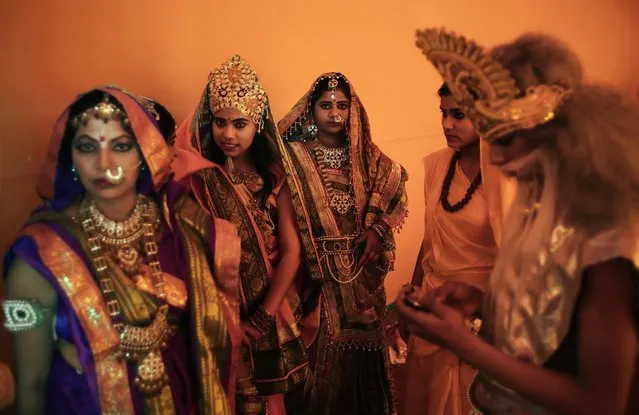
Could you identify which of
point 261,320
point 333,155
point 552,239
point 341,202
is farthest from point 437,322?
point 333,155

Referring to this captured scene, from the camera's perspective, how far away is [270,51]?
96.0 inches

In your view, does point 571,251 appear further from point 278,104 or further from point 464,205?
point 278,104

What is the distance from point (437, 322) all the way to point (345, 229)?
3.28 ft

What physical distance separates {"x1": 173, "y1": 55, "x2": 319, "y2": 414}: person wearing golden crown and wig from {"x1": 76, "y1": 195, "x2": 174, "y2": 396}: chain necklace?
1.38 ft

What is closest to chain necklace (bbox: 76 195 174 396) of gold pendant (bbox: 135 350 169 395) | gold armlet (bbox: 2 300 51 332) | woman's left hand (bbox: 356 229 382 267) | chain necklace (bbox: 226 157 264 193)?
gold pendant (bbox: 135 350 169 395)

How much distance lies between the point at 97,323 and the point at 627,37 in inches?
164

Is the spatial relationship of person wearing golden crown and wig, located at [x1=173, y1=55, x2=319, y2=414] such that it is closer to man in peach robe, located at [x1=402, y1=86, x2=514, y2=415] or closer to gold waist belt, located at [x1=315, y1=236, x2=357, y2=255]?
gold waist belt, located at [x1=315, y1=236, x2=357, y2=255]

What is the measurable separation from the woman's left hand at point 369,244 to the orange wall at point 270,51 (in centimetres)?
85

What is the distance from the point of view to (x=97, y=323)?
1.22 m

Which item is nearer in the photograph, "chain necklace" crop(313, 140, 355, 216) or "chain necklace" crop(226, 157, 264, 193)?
"chain necklace" crop(226, 157, 264, 193)

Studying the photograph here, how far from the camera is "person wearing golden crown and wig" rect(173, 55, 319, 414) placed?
71.2 inches

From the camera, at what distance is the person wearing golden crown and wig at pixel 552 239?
92 centimetres

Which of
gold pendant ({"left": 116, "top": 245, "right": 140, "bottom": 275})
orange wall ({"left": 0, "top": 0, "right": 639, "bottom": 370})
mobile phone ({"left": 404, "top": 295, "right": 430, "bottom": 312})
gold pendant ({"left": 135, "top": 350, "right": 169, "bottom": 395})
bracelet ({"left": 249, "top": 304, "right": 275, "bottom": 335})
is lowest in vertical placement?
bracelet ({"left": 249, "top": 304, "right": 275, "bottom": 335})

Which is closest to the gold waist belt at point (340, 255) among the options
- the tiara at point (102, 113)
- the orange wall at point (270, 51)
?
the orange wall at point (270, 51)
